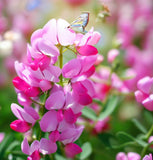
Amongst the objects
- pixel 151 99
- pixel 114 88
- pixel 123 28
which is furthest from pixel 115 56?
pixel 123 28

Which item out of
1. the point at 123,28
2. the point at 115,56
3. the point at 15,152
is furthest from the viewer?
the point at 123,28

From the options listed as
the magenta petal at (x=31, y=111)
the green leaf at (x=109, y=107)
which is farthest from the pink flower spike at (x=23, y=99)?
the green leaf at (x=109, y=107)

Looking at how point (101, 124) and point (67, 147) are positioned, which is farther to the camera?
point (101, 124)

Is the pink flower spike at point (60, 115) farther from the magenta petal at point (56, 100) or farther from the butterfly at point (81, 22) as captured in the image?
the butterfly at point (81, 22)

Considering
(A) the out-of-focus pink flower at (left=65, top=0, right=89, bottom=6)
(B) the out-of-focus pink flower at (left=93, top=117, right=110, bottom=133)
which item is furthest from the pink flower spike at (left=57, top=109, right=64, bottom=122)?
(A) the out-of-focus pink flower at (left=65, top=0, right=89, bottom=6)

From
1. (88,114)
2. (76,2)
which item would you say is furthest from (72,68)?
(76,2)

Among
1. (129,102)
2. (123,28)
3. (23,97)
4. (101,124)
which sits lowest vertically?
(129,102)

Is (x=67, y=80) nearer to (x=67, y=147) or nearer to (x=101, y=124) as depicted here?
(x=67, y=147)

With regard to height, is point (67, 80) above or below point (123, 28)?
above
